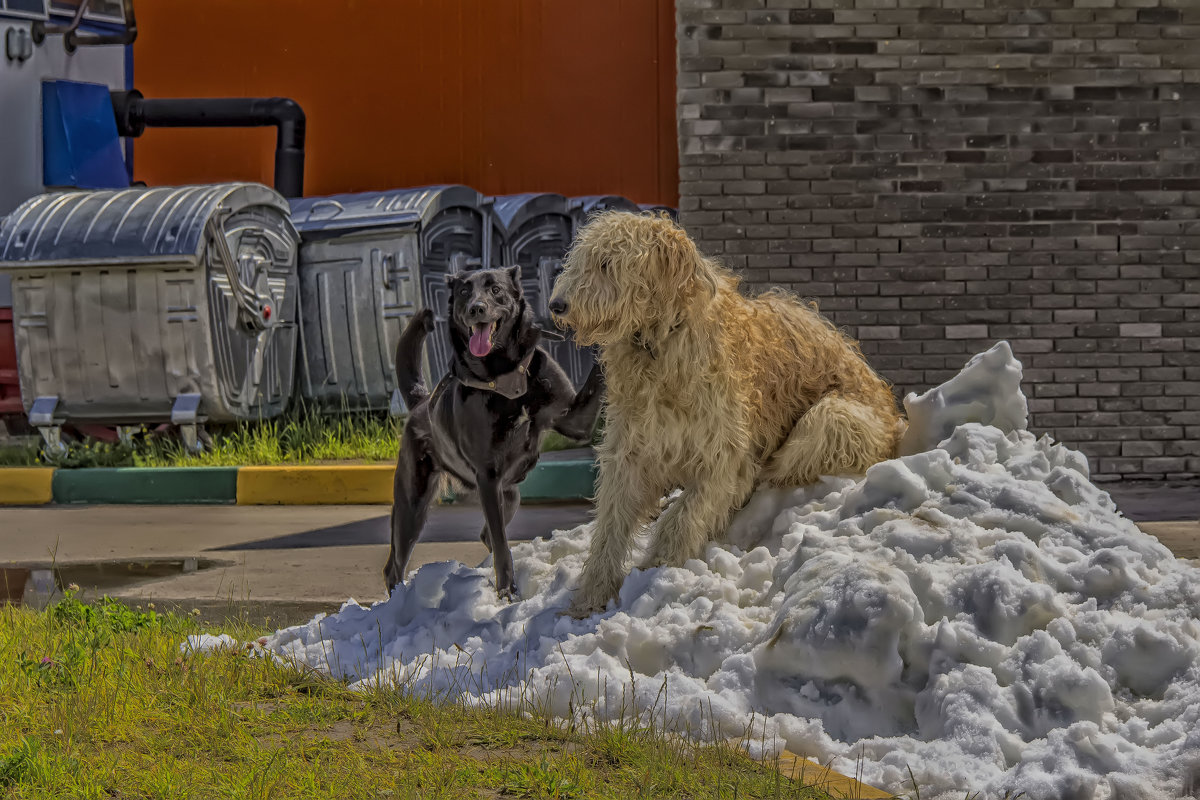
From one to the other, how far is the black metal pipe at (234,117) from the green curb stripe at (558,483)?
5.07 m

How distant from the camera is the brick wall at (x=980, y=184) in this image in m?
8.64

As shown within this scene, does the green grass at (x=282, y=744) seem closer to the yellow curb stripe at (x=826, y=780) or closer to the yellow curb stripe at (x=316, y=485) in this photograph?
the yellow curb stripe at (x=826, y=780)

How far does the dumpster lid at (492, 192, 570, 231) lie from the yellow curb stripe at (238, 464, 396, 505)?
290 cm

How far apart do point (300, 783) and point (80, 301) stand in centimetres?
824

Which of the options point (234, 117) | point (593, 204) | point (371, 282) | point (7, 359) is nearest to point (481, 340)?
point (371, 282)

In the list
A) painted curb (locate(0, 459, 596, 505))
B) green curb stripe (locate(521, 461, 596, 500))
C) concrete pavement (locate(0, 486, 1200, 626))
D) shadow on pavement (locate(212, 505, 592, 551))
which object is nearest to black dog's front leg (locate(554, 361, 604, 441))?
concrete pavement (locate(0, 486, 1200, 626))

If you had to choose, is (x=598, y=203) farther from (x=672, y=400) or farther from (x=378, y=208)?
(x=672, y=400)

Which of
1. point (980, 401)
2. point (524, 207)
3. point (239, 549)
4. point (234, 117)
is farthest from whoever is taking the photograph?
point (234, 117)

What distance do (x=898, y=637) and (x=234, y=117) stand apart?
1098 cm

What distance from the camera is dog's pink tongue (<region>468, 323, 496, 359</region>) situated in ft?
13.8

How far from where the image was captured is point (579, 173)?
1279 centimetres

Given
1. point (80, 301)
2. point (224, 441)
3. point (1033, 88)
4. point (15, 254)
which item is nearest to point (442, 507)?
point (224, 441)

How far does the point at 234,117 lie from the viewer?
41.7 feet

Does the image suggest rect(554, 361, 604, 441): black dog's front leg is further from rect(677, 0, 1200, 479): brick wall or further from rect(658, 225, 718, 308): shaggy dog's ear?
rect(677, 0, 1200, 479): brick wall
